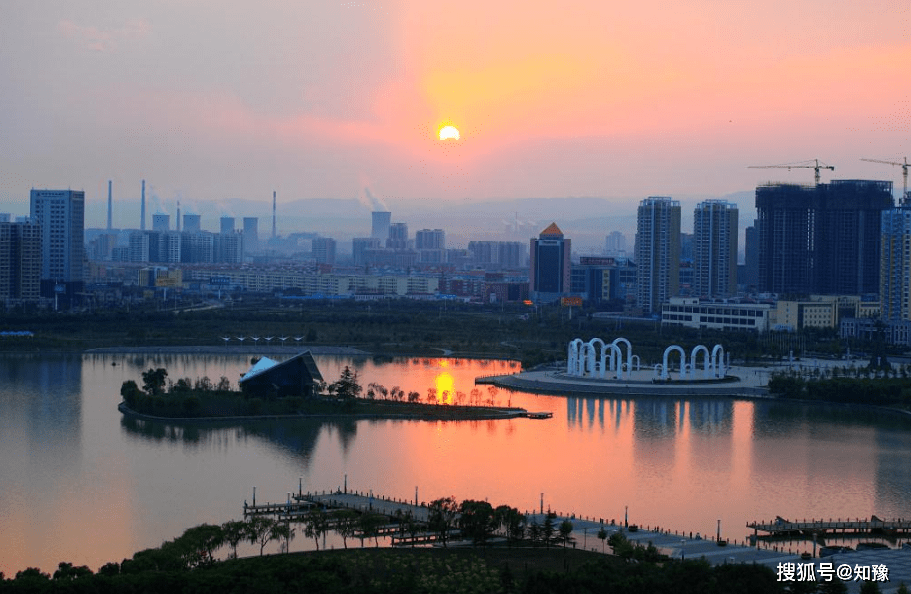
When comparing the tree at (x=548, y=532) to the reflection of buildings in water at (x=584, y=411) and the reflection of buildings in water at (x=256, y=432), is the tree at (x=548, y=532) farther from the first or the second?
the reflection of buildings in water at (x=584, y=411)

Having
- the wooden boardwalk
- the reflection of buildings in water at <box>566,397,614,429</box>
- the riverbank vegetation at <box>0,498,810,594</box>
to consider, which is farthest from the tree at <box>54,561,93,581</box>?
the reflection of buildings in water at <box>566,397,614,429</box>

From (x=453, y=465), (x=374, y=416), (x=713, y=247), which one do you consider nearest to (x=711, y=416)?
(x=374, y=416)

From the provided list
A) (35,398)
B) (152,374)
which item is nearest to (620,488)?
(152,374)

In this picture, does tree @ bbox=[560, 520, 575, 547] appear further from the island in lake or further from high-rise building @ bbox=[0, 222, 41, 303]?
high-rise building @ bbox=[0, 222, 41, 303]

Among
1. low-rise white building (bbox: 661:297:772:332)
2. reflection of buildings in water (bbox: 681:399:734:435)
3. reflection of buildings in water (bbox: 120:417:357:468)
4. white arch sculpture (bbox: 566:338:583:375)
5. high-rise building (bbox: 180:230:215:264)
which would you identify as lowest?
reflection of buildings in water (bbox: 120:417:357:468)

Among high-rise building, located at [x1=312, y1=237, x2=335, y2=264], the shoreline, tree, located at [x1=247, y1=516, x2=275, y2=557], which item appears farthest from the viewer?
high-rise building, located at [x1=312, y1=237, x2=335, y2=264]

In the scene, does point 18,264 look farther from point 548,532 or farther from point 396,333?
point 548,532

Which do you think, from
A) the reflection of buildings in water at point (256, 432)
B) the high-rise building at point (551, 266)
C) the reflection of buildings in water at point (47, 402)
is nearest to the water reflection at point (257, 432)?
the reflection of buildings in water at point (256, 432)
